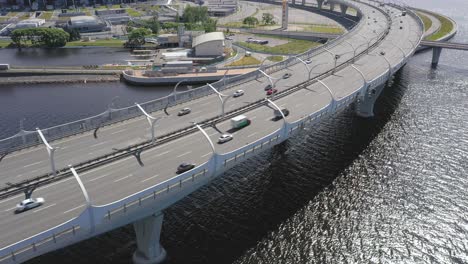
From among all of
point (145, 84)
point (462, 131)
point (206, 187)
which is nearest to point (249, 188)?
point (206, 187)

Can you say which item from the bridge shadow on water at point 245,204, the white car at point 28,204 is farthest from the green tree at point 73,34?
the white car at point 28,204

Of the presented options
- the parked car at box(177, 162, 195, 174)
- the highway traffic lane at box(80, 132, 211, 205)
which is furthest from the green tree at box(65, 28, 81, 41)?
Result: the parked car at box(177, 162, 195, 174)

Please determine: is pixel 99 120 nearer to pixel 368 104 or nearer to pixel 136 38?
pixel 368 104

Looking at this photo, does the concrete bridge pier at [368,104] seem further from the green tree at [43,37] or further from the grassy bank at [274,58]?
the green tree at [43,37]

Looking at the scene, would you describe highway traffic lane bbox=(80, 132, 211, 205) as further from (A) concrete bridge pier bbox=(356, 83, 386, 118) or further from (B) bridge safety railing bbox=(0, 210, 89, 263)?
(A) concrete bridge pier bbox=(356, 83, 386, 118)

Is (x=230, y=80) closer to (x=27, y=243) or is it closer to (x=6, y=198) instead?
(x=6, y=198)

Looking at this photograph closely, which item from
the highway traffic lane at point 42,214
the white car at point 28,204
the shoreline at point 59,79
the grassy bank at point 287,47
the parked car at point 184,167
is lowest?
the shoreline at point 59,79
